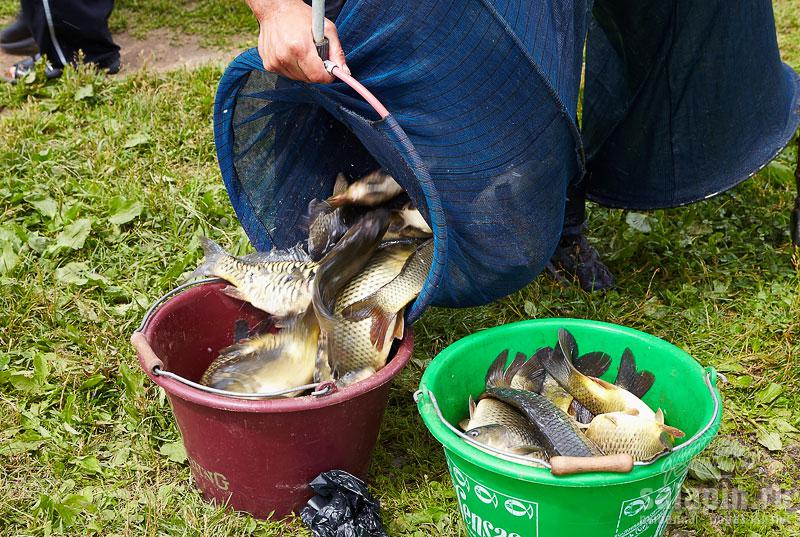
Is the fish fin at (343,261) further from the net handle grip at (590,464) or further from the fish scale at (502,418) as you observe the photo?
the net handle grip at (590,464)

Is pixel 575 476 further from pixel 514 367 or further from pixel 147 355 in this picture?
pixel 147 355

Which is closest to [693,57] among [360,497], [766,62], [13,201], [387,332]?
[766,62]

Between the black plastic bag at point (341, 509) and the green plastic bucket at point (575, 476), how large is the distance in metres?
0.25

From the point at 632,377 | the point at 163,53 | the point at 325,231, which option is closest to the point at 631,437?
the point at 632,377

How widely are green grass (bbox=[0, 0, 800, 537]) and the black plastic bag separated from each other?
0.33 feet

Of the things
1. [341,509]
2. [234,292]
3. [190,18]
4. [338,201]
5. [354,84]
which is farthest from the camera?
[190,18]

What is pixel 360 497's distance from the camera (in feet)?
7.32

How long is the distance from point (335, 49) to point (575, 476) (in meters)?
1.06

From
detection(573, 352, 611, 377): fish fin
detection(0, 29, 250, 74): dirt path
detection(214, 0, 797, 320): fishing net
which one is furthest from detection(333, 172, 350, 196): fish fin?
detection(0, 29, 250, 74): dirt path

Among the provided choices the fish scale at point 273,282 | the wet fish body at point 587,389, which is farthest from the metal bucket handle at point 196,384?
the wet fish body at point 587,389

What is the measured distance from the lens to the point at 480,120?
212 cm

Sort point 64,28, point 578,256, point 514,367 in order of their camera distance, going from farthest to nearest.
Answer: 1. point 64,28
2. point 578,256
3. point 514,367

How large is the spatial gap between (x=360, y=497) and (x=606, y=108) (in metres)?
1.82

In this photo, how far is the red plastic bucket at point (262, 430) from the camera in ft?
6.94
